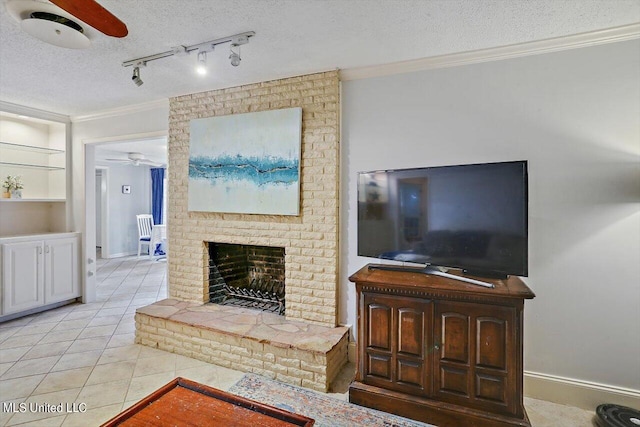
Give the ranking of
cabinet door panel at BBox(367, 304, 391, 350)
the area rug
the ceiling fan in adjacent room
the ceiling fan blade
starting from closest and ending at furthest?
the ceiling fan blade
the ceiling fan in adjacent room
the area rug
cabinet door panel at BBox(367, 304, 391, 350)

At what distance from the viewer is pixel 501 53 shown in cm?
218

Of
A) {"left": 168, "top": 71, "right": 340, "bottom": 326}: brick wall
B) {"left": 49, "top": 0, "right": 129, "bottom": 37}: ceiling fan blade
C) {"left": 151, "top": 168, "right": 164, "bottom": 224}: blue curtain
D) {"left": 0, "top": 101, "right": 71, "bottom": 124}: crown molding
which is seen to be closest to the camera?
{"left": 49, "top": 0, "right": 129, "bottom": 37}: ceiling fan blade

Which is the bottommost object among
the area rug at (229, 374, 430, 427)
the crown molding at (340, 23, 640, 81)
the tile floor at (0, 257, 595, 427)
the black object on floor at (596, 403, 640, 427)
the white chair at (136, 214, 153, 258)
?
the area rug at (229, 374, 430, 427)

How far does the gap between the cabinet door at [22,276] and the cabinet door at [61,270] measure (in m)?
0.07

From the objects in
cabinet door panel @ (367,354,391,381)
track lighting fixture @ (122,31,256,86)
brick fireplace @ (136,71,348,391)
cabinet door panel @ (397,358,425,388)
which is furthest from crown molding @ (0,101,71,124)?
cabinet door panel @ (397,358,425,388)

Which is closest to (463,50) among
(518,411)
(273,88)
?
(273,88)

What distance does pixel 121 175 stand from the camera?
24.1 feet

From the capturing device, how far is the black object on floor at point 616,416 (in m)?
1.73

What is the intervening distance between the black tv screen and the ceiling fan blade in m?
1.76

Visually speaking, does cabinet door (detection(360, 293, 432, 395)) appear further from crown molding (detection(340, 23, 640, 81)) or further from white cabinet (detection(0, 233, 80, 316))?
white cabinet (detection(0, 233, 80, 316))

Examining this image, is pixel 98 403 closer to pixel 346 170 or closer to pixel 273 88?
pixel 346 170

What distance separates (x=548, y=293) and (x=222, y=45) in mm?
2864

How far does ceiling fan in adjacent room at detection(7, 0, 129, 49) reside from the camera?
60.2 inches

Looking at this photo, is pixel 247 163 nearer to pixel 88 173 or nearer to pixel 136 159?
pixel 88 173
